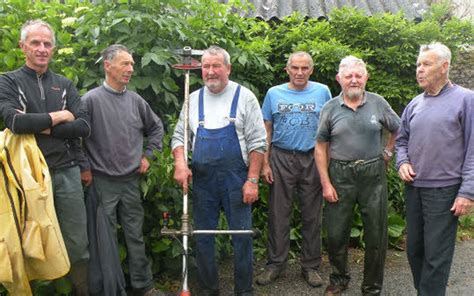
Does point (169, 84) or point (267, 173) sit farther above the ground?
point (169, 84)

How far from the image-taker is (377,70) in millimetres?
6090

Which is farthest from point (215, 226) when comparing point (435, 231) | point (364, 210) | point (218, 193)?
point (435, 231)

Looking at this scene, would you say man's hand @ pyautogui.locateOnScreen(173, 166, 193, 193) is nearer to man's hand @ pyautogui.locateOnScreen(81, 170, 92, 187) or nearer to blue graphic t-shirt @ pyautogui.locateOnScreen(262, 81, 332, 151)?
man's hand @ pyautogui.locateOnScreen(81, 170, 92, 187)

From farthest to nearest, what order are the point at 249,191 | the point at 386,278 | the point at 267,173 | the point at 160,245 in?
1. the point at 386,278
2. the point at 267,173
3. the point at 160,245
4. the point at 249,191

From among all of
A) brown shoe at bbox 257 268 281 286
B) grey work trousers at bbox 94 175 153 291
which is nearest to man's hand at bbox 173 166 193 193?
grey work trousers at bbox 94 175 153 291

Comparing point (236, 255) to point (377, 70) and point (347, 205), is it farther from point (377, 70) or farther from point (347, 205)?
point (377, 70)

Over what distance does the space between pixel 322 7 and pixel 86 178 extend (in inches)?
194

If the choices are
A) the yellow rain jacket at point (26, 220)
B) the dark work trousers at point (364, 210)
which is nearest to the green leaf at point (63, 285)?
the yellow rain jacket at point (26, 220)

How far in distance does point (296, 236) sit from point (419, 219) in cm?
187

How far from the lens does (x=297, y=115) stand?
4.59 meters

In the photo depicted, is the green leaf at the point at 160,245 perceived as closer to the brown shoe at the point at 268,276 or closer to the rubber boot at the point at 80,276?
the rubber boot at the point at 80,276

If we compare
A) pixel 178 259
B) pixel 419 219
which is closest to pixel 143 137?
pixel 178 259

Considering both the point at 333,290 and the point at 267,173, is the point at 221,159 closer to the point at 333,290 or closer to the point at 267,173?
the point at 267,173

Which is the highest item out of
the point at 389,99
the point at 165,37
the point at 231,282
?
the point at 165,37
